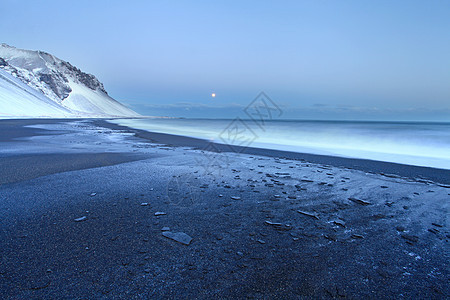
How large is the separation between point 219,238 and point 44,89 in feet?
443

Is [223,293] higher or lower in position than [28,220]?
higher

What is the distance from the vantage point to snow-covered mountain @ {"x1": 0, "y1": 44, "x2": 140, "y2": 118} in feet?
215

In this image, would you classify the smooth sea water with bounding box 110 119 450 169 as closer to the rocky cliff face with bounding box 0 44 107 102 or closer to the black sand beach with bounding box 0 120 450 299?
the black sand beach with bounding box 0 120 450 299

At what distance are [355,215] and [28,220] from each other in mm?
4984

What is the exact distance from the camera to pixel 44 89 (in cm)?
10631

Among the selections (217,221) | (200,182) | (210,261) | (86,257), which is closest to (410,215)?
(217,221)

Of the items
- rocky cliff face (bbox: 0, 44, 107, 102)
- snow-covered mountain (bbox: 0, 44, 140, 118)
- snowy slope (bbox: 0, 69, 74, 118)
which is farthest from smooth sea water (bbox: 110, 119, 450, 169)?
rocky cliff face (bbox: 0, 44, 107, 102)

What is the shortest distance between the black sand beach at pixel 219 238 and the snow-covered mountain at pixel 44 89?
63.7m

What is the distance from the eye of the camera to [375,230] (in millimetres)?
3359

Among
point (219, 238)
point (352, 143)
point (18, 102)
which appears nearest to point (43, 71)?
point (18, 102)

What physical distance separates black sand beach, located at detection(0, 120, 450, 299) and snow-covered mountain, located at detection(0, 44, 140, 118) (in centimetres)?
6367

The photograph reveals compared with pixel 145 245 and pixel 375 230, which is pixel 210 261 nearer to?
pixel 145 245

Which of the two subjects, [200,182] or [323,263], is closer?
[323,263]

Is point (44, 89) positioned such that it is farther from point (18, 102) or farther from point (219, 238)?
point (219, 238)
